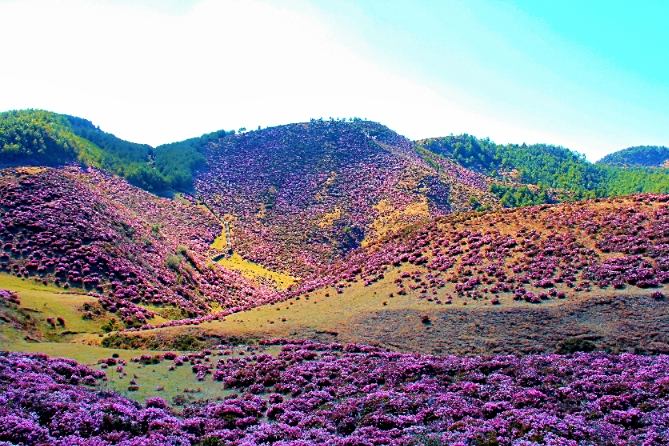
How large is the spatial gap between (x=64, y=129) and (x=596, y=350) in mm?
156269

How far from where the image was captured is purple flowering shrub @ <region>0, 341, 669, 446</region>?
20547mm

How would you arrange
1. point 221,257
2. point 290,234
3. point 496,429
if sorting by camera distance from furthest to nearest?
point 290,234, point 221,257, point 496,429

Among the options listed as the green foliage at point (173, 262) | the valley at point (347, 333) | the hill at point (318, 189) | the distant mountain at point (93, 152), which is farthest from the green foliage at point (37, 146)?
the green foliage at point (173, 262)

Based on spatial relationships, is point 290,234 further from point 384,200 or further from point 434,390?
point 434,390

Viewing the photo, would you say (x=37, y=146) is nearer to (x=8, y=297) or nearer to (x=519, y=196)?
(x=8, y=297)

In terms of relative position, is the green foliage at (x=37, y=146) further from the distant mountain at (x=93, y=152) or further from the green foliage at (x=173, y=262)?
the green foliage at (x=173, y=262)

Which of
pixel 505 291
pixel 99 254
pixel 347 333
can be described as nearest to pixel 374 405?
pixel 347 333

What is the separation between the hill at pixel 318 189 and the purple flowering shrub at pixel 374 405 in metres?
68.7

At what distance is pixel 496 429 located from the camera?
21094 mm

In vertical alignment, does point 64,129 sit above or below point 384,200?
above

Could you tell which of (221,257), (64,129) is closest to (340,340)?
(221,257)

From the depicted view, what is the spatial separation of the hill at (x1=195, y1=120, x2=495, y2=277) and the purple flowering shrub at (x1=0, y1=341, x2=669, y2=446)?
68.7 meters

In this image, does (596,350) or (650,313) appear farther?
(650,313)

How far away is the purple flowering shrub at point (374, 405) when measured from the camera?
2055cm
